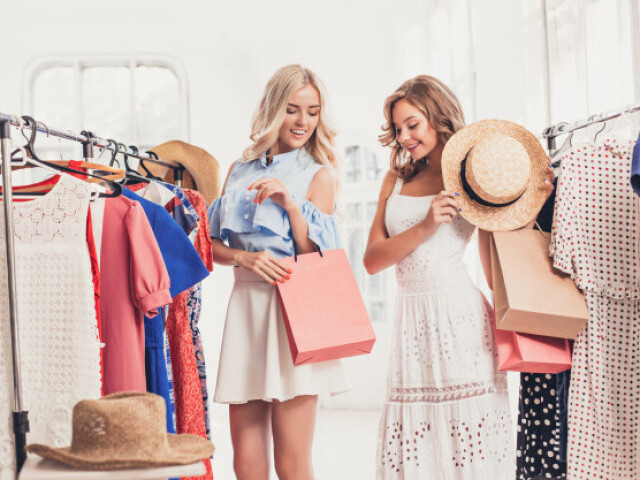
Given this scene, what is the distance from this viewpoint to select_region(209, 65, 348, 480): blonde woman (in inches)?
89.0

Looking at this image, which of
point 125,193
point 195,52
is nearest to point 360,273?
point 195,52

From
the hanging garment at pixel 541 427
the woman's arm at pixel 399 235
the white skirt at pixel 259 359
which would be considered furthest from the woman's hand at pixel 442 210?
the white skirt at pixel 259 359

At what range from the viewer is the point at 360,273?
6.65 meters

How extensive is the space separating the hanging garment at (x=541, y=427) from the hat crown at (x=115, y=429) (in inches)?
55.7

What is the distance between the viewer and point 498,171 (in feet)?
7.20

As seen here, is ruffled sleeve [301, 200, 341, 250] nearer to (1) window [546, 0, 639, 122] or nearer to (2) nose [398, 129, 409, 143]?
(2) nose [398, 129, 409, 143]

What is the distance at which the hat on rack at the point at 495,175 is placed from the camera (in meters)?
2.19

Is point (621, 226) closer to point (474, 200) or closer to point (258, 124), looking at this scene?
point (474, 200)

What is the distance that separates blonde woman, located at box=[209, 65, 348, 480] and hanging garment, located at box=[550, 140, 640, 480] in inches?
28.9

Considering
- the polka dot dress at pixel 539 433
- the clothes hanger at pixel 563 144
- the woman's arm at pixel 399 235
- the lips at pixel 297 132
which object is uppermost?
the lips at pixel 297 132

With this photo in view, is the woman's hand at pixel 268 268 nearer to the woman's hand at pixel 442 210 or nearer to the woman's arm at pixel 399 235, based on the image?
the woman's arm at pixel 399 235

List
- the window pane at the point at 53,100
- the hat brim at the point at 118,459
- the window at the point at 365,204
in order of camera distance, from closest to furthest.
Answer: the hat brim at the point at 118,459 < the window pane at the point at 53,100 < the window at the point at 365,204

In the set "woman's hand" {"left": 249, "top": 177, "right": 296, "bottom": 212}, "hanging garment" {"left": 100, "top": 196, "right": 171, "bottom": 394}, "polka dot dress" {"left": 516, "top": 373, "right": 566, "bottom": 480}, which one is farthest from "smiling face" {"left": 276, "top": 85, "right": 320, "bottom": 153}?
"polka dot dress" {"left": 516, "top": 373, "right": 566, "bottom": 480}

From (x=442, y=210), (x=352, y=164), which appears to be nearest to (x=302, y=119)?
(x=442, y=210)
